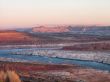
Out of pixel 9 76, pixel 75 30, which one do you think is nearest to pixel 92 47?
pixel 75 30

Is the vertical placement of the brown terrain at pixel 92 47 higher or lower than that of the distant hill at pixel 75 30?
lower

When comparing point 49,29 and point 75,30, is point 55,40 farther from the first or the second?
point 75,30

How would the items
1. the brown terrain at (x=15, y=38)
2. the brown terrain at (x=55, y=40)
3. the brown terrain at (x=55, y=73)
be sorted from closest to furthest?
the brown terrain at (x=55, y=73) < the brown terrain at (x=55, y=40) < the brown terrain at (x=15, y=38)

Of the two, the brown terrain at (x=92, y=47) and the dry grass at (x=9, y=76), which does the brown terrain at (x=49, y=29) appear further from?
the dry grass at (x=9, y=76)

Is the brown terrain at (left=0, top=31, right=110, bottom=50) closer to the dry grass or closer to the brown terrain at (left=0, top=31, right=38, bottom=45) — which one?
the brown terrain at (left=0, top=31, right=38, bottom=45)

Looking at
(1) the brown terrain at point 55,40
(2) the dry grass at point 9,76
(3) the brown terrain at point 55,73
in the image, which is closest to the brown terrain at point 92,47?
(1) the brown terrain at point 55,40

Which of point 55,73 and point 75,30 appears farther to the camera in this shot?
point 75,30
